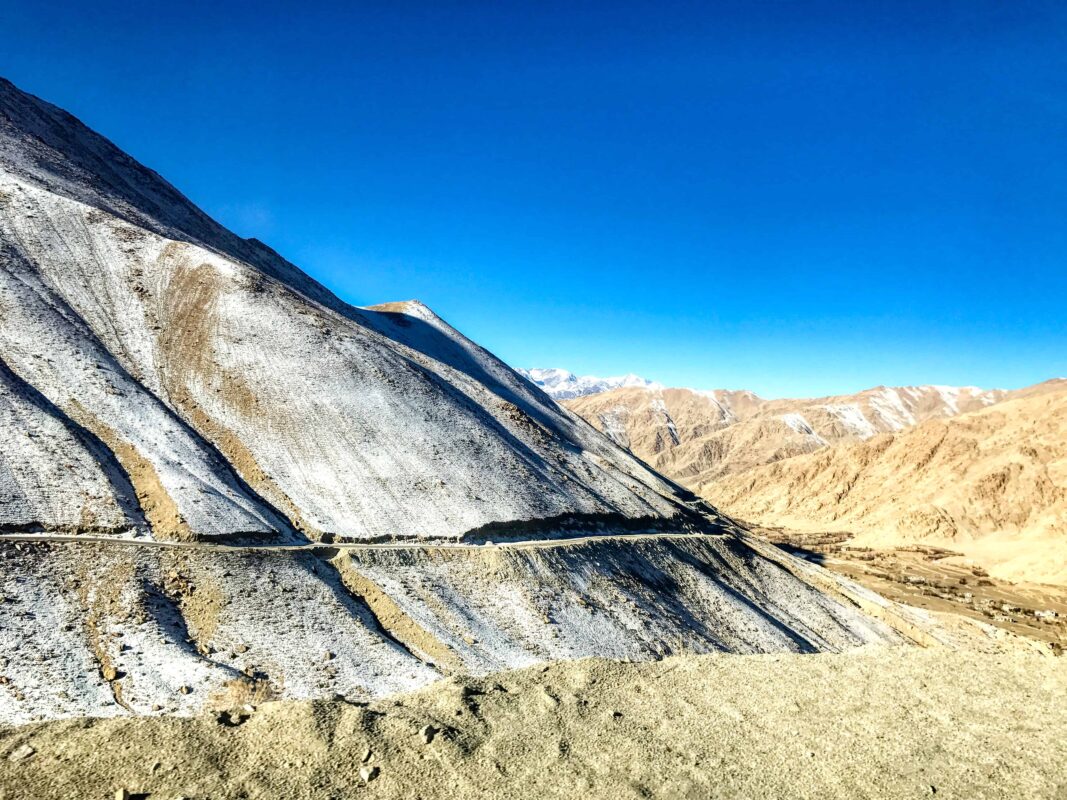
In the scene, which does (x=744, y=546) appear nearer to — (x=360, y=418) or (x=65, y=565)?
(x=360, y=418)

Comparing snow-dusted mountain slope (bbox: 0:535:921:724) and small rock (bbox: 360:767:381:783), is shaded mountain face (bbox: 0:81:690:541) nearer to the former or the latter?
snow-dusted mountain slope (bbox: 0:535:921:724)

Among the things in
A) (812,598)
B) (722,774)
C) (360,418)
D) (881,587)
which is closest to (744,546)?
(812,598)

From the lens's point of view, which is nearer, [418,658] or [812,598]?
[418,658]

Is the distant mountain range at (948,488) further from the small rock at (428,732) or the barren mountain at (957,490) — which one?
the small rock at (428,732)

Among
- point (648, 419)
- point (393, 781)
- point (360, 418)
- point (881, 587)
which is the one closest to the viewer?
point (393, 781)

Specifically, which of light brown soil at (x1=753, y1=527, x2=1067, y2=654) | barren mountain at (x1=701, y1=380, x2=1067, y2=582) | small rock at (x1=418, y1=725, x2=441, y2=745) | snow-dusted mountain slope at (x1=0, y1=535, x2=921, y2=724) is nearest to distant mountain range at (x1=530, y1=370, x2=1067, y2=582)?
barren mountain at (x1=701, y1=380, x2=1067, y2=582)

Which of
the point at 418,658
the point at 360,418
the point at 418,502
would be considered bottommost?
the point at 418,658

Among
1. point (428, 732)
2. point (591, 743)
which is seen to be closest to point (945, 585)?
point (591, 743)
